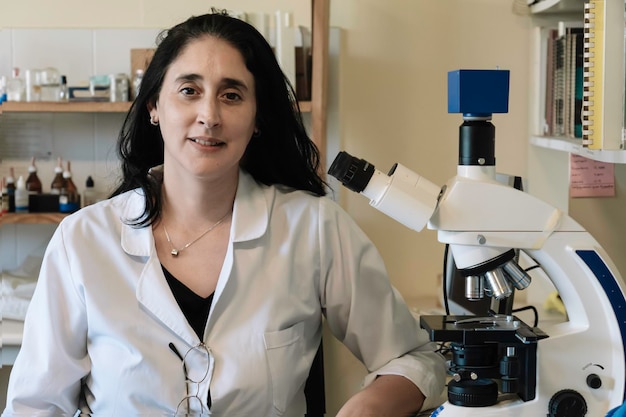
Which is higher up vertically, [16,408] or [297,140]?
[297,140]

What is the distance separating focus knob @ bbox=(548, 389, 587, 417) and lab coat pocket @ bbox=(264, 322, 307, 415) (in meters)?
0.50

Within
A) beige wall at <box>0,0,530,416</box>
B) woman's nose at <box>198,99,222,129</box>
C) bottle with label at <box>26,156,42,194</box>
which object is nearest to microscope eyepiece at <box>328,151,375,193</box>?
woman's nose at <box>198,99,222,129</box>

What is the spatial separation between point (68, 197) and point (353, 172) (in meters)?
1.53

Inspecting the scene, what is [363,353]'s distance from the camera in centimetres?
160

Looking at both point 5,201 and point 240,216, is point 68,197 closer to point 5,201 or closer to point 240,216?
point 5,201

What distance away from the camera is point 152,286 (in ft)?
4.98

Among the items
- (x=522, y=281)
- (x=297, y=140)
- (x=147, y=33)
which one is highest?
(x=147, y=33)

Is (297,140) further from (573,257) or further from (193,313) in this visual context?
(573,257)

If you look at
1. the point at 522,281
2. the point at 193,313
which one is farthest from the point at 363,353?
Result: the point at 522,281

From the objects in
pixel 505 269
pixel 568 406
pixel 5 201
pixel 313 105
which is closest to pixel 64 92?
pixel 5 201

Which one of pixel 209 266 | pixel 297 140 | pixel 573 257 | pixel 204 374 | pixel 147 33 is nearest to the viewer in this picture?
pixel 573 257

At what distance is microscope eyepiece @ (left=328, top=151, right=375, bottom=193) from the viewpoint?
48.5 inches

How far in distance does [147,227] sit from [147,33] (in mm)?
1188

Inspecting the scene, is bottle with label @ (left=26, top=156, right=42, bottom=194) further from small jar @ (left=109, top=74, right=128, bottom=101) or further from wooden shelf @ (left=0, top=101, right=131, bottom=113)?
small jar @ (left=109, top=74, right=128, bottom=101)
